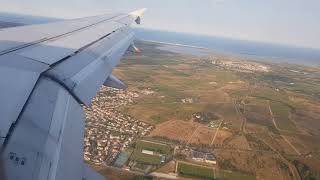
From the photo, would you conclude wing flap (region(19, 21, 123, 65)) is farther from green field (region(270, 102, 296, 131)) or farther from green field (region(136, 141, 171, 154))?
green field (region(270, 102, 296, 131))

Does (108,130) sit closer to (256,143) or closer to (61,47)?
(256,143)

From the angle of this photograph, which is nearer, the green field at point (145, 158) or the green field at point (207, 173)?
the green field at point (207, 173)

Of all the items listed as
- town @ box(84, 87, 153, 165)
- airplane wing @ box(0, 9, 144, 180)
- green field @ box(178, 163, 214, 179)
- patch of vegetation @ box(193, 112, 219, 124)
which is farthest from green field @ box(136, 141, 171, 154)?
airplane wing @ box(0, 9, 144, 180)

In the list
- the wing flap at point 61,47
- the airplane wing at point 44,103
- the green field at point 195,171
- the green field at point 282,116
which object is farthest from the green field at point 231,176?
the airplane wing at point 44,103

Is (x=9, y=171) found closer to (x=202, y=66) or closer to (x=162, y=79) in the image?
(x=162, y=79)

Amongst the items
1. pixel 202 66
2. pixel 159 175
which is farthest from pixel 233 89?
pixel 159 175

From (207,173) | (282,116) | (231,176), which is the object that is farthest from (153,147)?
(282,116)

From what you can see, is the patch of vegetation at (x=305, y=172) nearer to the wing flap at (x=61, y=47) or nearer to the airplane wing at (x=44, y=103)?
the wing flap at (x=61, y=47)
